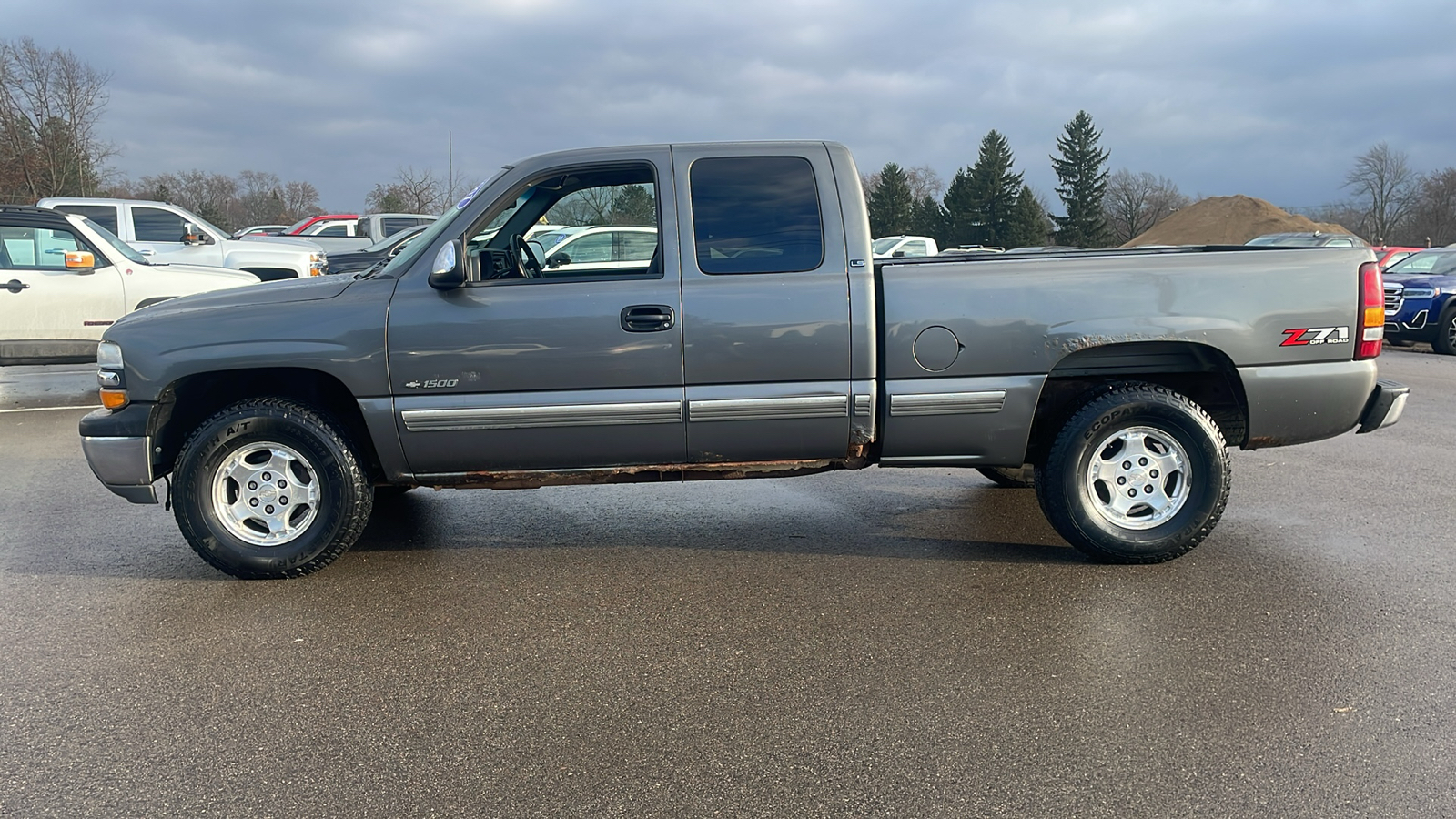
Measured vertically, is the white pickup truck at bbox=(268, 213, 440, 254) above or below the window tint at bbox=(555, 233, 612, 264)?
above

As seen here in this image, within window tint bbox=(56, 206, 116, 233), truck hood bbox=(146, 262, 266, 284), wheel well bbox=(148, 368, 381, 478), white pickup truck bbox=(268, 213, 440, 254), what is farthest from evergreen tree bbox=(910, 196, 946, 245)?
wheel well bbox=(148, 368, 381, 478)

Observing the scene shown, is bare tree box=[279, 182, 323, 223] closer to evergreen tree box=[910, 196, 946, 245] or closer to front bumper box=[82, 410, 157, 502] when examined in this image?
evergreen tree box=[910, 196, 946, 245]

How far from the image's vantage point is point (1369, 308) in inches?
185

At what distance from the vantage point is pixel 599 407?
180 inches

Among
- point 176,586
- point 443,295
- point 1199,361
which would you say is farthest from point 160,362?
point 1199,361

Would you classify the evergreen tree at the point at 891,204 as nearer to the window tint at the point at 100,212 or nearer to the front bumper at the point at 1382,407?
the window tint at the point at 100,212

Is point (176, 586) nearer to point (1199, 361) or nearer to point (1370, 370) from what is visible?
point (1199, 361)

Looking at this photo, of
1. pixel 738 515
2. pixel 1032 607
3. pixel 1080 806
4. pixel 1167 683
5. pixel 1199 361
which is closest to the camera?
pixel 1080 806

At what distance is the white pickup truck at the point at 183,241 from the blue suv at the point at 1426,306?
16130 millimetres

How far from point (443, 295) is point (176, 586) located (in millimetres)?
1794

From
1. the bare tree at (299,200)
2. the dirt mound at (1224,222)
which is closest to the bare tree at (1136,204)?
the dirt mound at (1224,222)

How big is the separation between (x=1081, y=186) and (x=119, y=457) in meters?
81.6

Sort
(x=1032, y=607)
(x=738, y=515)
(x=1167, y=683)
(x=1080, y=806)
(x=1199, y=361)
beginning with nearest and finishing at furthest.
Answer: (x=1080, y=806)
(x=1167, y=683)
(x=1032, y=607)
(x=1199, y=361)
(x=738, y=515)

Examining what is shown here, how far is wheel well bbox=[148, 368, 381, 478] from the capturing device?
4766mm
